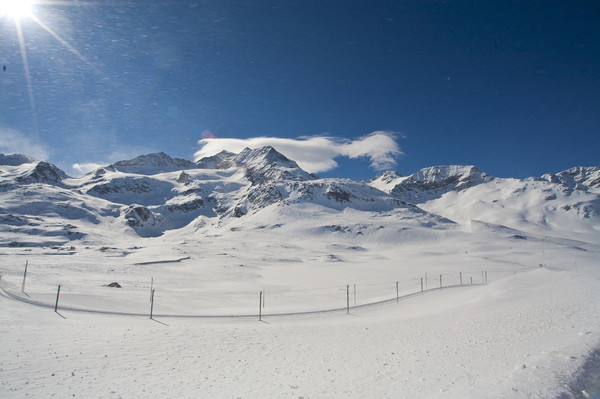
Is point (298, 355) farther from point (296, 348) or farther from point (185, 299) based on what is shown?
point (185, 299)

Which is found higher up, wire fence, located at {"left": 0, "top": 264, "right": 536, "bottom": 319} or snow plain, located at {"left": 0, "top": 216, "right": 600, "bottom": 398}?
snow plain, located at {"left": 0, "top": 216, "right": 600, "bottom": 398}

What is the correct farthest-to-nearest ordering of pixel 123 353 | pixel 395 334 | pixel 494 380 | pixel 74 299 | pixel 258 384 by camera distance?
pixel 74 299 → pixel 395 334 → pixel 123 353 → pixel 258 384 → pixel 494 380

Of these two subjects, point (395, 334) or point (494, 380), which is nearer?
point (494, 380)

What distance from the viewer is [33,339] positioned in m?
13.7

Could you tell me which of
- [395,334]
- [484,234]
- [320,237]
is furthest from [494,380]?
[484,234]

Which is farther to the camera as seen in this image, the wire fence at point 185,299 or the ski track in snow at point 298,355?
the wire fence at point 185,299

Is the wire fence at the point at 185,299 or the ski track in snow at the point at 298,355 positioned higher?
the ski track in snow at the point at 298,355

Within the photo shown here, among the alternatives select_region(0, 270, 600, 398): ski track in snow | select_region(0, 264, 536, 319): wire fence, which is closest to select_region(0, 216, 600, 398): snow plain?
select_region(0, 270, 600, 398): ski track in snow

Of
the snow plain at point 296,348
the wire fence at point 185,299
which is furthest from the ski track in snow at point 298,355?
the wire fence at point 185,299

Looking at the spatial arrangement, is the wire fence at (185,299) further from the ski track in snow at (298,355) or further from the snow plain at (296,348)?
the ski track in snow at (298,355)

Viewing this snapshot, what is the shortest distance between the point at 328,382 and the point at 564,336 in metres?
10.6

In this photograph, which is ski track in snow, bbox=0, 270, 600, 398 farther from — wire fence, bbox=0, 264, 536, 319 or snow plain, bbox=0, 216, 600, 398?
wire fence, bbox=0, 264, 536, 319

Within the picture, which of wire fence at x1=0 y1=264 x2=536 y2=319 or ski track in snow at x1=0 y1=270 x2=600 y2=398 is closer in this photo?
ski track in snow at x1=0 y1=270 x2=600 y2=398

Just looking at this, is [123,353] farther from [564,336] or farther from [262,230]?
[262,230]
